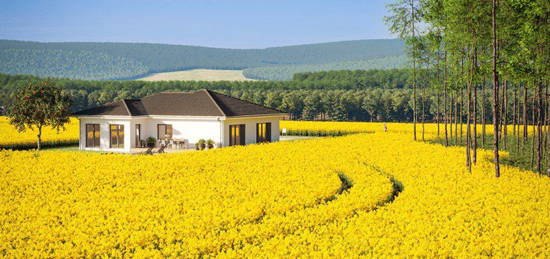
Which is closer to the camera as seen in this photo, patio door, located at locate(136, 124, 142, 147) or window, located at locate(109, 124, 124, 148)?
window, located at locate(109, 124, 124, 148)

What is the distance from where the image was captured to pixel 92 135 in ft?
159

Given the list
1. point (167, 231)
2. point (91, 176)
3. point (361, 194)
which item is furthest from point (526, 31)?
point (91, 176)

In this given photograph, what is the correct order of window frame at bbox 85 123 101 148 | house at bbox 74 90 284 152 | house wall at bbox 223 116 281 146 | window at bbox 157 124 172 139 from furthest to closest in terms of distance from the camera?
window at bbox 157 124 172 139
window frame at bbox 85 123 101 148
house wall at bbox 223 116 281 146
house at bbox 74 90 284 152

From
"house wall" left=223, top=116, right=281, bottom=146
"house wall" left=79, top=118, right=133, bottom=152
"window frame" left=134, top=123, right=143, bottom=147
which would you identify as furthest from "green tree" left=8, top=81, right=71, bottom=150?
"house wall" left=223, top=116, right=281, bottom=146

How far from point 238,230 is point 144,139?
33.8 metres

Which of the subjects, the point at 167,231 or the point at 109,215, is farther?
the point at 109,215

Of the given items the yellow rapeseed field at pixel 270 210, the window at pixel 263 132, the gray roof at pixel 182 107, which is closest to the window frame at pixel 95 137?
the gray roof at pixel 182 107

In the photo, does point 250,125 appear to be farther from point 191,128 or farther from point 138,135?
point 138,135

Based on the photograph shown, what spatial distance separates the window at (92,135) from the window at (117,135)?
161cm

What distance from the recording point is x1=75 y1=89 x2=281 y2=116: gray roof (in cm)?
4788

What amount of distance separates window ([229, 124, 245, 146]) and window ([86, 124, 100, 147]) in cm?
1146

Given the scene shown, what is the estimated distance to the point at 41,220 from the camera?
17625mm

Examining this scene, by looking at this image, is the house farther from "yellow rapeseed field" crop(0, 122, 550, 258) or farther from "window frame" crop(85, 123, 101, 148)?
"yellow rapeseed field" crop(0, 122, 550, 258)

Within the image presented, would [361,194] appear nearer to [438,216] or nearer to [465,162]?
[438,216]
